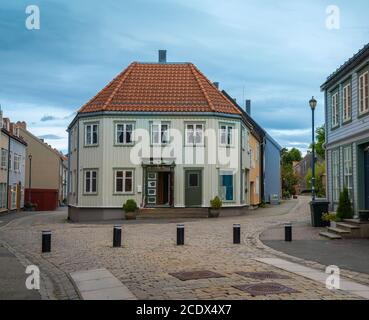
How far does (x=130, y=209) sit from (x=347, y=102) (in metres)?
14.1

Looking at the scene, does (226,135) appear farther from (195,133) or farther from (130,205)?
(130,205)

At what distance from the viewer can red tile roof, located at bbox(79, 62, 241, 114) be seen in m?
32.8

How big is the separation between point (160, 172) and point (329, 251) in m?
19.1

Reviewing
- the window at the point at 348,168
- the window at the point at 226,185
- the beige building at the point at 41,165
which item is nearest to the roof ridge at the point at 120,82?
the window at the point at 226,185

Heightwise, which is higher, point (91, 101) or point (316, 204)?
point (91, 101)

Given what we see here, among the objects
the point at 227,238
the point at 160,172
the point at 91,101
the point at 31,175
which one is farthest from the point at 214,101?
the point at 31,175

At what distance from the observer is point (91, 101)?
3431 cm

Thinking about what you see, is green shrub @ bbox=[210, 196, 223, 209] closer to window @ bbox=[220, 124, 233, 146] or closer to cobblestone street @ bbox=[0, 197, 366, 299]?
window @ bbox=[220, 124, 233, 146]

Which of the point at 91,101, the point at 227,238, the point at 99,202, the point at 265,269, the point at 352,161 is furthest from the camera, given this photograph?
the point at 91,101

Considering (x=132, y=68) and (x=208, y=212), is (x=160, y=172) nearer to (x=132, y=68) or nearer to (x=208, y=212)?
(x=208, y=212)

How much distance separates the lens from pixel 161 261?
42.2 ft

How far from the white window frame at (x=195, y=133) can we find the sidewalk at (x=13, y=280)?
18.4 metres

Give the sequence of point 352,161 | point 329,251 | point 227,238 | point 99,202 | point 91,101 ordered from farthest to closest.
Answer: point 91,101
point 99,202
point 352,161
point 227,238
point 329,251

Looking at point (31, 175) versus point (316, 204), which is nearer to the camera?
point (316, 204)
